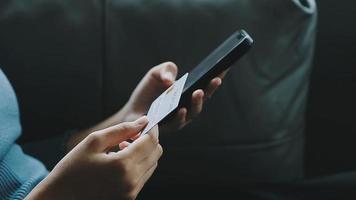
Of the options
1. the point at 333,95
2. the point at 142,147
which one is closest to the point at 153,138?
the point at 142,147

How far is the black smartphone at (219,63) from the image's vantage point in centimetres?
72

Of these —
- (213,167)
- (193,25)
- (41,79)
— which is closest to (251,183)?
(213,167)

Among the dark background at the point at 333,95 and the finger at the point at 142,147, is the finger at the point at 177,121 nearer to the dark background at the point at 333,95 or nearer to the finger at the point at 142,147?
the finger at the point at 142,147

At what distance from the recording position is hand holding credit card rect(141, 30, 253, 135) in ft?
2.34

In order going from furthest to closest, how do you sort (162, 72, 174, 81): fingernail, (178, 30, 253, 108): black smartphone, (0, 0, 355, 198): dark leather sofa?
1. (0, 0, 355, 198): dark leather sofa
2. (162, 72, 174, 81): fingernail
3. (178, 30, 253, 108): black smartphone

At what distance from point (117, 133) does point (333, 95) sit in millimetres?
619

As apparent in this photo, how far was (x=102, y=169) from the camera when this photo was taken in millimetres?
620

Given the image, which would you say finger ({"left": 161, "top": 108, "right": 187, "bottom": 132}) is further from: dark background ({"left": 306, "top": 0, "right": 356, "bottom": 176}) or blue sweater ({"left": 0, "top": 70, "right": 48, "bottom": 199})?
dark background ({"left": 306, "top": 0, "right": 356, "bottom": 176})

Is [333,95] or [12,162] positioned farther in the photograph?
[333,95]

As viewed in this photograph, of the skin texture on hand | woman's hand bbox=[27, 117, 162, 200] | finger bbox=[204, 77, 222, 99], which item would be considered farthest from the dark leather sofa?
woman's hand bbox=[27, 117, 162, 200]

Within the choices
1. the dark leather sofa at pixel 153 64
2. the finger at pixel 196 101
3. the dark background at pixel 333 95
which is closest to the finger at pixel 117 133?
the finger at pixel 196 101

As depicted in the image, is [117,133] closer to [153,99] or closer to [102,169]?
[102,169]

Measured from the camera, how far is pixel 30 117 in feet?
3.21

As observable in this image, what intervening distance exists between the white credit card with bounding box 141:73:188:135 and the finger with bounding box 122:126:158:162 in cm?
1
